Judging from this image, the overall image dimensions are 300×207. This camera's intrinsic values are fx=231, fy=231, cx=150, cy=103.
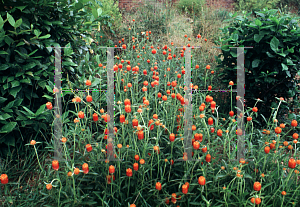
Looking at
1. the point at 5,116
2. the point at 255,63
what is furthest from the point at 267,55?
the point at 5,116

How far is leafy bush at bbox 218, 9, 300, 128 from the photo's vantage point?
246 centimetres

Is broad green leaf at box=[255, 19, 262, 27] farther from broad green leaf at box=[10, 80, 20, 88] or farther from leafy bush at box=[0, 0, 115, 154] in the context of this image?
broad green leaf at box=[10, 80, 20, 88]

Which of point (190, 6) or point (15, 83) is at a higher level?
point (190, 6)

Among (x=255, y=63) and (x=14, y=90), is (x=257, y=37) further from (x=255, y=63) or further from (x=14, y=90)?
(x=14, y=90)

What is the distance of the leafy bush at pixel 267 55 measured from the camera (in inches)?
96.7

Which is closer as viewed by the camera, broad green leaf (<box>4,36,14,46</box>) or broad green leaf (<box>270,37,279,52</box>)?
broad green leaf (<box>4,36,14,46</box>)

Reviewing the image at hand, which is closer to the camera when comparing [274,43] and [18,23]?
[18,23]

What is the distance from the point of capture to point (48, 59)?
2.21m

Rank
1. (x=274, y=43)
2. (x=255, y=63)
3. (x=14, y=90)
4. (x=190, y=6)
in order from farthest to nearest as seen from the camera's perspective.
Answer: (x=190, y=6) < (x=255, y=63) < (x=274, y=43) < (x=14, y=90)

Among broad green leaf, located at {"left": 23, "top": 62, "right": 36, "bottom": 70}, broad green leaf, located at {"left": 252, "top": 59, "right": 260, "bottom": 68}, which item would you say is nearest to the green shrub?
broad green leaf, located at {"left": 252, "top": 59, "right": 260, "bottom": 68}

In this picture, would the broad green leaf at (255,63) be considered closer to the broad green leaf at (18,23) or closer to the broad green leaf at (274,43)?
the broad green leaf at (274,43)

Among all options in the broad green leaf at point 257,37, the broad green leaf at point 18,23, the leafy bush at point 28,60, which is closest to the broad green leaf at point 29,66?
the leafy bush at point 28,60

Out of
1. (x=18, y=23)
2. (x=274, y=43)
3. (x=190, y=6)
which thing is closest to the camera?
(x=18, y=23)

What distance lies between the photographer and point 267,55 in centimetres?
258
